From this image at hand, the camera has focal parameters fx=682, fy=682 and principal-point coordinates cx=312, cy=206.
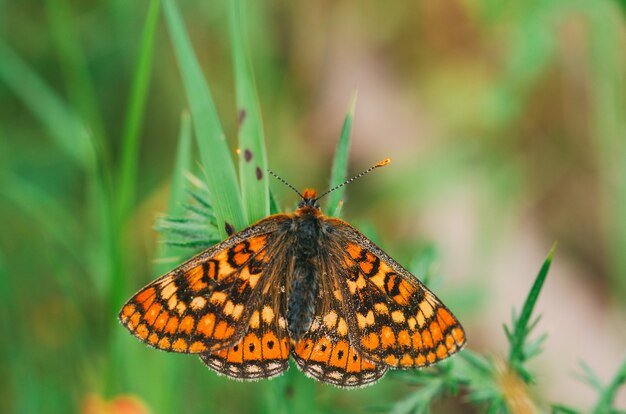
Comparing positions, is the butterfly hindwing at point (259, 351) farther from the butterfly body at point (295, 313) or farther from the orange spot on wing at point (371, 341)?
the orange spot on wing at point (371, 341)

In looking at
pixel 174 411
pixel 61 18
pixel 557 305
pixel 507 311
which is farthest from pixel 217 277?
pixel 557 305

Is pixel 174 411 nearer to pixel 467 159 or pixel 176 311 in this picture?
pixel 176 311

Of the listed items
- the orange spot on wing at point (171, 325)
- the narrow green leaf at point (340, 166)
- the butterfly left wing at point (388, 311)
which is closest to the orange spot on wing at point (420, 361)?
the butterfly left wing at point (388, 311)

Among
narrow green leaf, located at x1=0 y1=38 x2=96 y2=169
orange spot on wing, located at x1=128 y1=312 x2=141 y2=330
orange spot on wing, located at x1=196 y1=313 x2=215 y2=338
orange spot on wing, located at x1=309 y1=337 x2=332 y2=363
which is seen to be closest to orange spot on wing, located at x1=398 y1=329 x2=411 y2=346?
orange spot on wing, located at x1=309 y1=337 x2=332 y2=363

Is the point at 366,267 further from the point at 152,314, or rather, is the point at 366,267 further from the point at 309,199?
→ the point at 152,314

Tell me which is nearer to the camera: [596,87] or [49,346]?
[49,346]

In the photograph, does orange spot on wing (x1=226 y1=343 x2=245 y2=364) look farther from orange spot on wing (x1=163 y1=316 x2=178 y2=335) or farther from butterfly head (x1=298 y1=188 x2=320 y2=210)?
butterfly head (x1=298 y1=188 x2=320 y2=210)

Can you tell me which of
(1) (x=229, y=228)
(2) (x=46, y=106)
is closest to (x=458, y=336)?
(1) (x=229, y=228)
